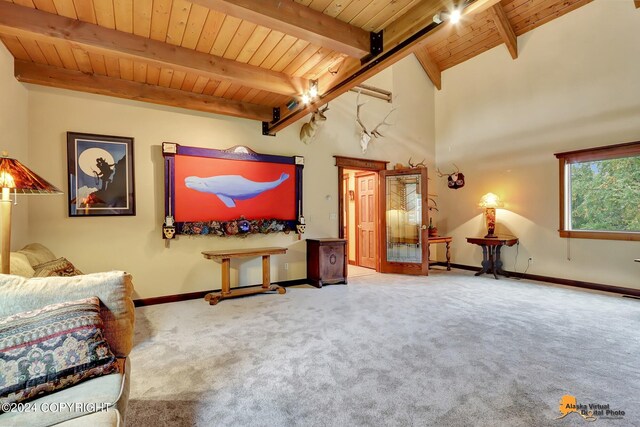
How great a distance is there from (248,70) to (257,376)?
3.05 meters

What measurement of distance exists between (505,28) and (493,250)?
400 centimetres

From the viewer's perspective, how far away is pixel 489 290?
4723 mm

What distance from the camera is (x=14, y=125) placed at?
3.07m

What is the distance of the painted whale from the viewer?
4355 millimetres

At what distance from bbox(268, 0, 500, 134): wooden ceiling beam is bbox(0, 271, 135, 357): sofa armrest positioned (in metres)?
2.64

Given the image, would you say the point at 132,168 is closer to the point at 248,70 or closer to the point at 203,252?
the point at 203,252

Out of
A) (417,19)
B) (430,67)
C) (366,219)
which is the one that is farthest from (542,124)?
(417,19)

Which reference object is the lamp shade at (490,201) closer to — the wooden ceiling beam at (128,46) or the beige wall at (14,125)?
the wooden ceiling beam at (128,46)

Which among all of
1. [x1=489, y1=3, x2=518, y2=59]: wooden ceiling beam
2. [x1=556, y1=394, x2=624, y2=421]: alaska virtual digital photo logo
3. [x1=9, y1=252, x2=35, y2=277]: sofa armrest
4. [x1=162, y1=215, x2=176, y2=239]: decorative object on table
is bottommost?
[x1=556, y1=394, x2=624, y2=421]: alaska virtual digital photo logo

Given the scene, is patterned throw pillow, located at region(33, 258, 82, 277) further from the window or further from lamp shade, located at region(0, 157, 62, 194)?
the window

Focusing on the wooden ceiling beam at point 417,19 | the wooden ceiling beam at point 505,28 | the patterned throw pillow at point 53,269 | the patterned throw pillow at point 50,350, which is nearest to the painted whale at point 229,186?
the patterned throw pillow at point 53,269

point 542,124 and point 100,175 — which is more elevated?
point 542,124

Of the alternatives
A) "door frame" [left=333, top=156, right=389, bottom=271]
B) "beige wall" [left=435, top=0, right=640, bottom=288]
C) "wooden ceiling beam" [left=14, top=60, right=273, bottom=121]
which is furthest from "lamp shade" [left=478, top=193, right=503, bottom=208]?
"wooden ceiling beam" [left=14, top=60, right=273, bottom=121]

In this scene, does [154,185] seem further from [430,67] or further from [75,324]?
[430,67]
